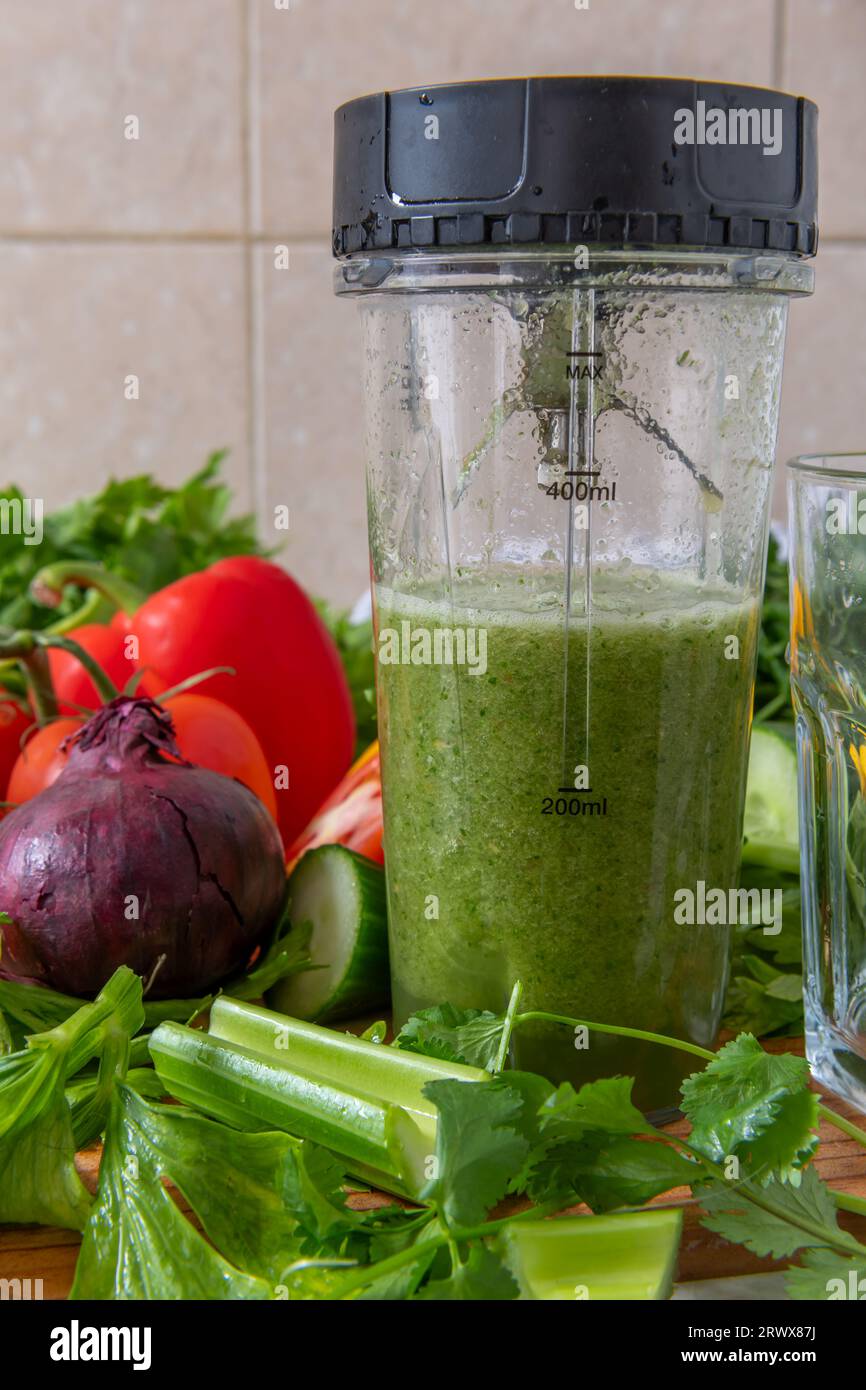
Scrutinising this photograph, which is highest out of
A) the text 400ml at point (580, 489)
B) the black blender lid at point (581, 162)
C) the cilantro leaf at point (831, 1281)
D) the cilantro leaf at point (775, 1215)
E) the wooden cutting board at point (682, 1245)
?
the black blender lid at point (581, 162)

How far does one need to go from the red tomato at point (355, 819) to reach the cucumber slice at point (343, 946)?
0.14ft

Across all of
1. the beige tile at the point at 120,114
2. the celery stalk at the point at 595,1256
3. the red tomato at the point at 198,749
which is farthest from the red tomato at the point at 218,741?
the beige tile at the point at 120,114

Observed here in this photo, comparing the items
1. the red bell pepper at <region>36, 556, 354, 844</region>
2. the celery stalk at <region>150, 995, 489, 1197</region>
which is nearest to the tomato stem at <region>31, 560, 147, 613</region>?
the red bell pepper at <region>36, 556, 354, 844</region>

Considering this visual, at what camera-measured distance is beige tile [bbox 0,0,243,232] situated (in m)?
1.34

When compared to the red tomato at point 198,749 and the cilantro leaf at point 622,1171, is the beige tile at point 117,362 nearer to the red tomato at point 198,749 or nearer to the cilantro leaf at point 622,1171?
the red tomato at point 198,749

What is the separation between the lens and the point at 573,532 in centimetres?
49

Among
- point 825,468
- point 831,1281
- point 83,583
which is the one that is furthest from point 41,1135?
point 83,583

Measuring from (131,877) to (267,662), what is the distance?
0.29 metres

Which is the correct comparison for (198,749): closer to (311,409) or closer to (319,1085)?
(319,1085)

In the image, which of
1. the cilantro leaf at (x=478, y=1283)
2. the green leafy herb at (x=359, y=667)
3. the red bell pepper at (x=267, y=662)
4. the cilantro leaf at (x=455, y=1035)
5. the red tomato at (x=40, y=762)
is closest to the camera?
the cilantro leaf at (x=478, y=1283)

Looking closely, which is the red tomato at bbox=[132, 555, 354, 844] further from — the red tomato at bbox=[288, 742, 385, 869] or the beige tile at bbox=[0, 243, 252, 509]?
the beige tile at bbox=[0, 243, 252, 509]

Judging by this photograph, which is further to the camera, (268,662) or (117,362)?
(117,362)

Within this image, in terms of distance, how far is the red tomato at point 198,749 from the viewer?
68cm

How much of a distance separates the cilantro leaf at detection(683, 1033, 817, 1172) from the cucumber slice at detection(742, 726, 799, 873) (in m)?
0.23
